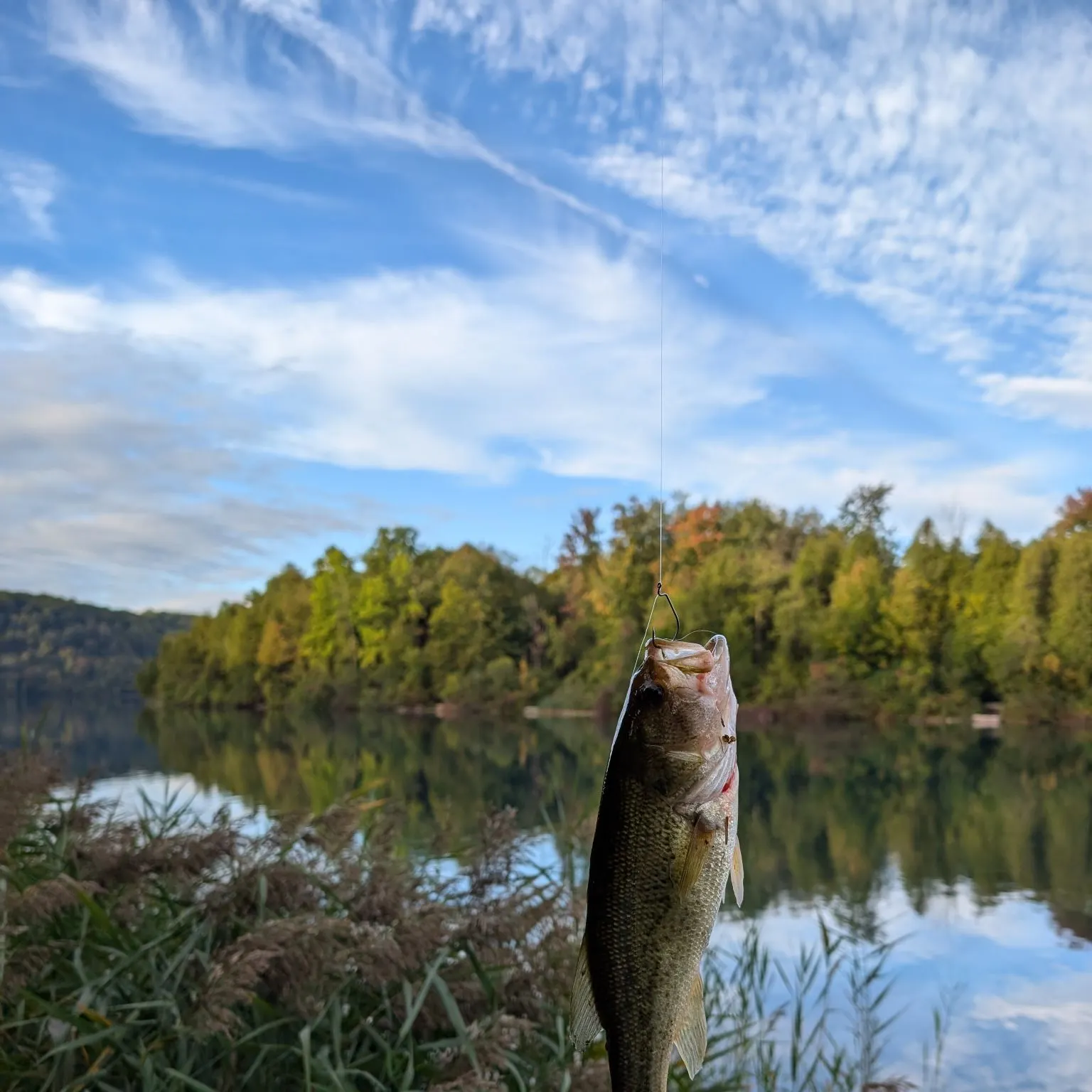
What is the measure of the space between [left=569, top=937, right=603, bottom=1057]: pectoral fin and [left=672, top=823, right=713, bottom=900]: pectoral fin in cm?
13

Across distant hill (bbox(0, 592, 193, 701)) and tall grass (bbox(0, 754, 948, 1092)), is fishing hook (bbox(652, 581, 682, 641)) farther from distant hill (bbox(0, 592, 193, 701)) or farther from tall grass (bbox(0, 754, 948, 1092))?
distant hill (bbox(0, 592, 193, 701))

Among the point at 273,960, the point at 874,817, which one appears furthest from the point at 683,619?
the point at 273,960

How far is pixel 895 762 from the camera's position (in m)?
34.0

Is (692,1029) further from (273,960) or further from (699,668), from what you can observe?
(273,960)

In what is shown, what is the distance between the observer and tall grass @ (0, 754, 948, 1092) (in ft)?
11.1

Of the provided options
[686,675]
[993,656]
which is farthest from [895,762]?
[686,675]

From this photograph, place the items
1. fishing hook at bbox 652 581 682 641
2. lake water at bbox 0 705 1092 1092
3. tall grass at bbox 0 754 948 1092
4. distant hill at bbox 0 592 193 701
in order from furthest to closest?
distant hill at bbox 0 592 193 701, lake water at bbox 0 705 1092 1092, tall grass at bbox 0 754 948 1092, fishing hook at bbox 652 581 682 641

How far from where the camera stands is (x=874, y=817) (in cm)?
2462

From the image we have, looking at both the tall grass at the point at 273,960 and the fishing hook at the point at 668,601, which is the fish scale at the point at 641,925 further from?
the tall grass at the point at 273,960

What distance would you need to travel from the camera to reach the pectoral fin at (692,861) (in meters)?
1.25

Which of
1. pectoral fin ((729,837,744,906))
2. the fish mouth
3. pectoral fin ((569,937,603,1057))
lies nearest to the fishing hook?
the fish mouth

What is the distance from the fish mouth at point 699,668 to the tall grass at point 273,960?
202cm

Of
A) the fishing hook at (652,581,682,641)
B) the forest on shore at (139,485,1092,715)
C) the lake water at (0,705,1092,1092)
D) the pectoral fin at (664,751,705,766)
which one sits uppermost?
the forest on shore at (139,485,1092,715)

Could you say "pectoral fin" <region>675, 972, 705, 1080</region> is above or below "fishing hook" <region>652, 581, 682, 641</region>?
below
